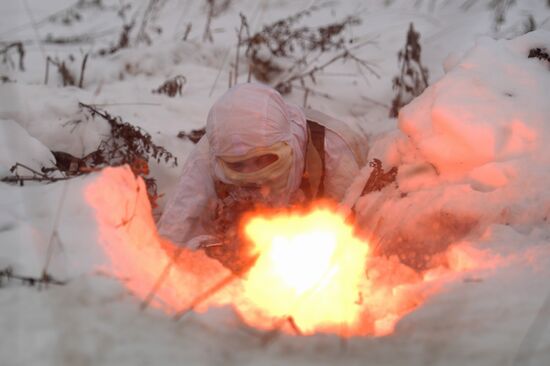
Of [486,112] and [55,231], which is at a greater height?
[486,112]

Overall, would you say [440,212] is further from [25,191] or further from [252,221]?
[25,191]

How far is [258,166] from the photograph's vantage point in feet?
10.0

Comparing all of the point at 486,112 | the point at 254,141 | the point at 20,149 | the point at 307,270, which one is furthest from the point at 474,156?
the point at 20,149

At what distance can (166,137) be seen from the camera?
409 centimetres

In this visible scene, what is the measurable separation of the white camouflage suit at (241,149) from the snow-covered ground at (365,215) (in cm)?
25

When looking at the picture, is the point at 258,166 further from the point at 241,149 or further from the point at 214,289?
the point at 214,289

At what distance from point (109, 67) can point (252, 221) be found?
3.00m

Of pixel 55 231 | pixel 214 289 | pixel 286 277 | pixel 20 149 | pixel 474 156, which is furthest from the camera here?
pixel 20 149

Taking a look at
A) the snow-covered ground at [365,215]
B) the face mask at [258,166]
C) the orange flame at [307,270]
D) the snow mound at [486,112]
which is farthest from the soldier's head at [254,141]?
the snow mound at [486,112]

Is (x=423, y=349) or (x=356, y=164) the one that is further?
(x=356, y=164)

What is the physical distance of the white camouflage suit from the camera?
9.82 feet

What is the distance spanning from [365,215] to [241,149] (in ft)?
2.26

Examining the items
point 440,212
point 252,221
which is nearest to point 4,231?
point 252,221

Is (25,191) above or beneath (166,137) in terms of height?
above
